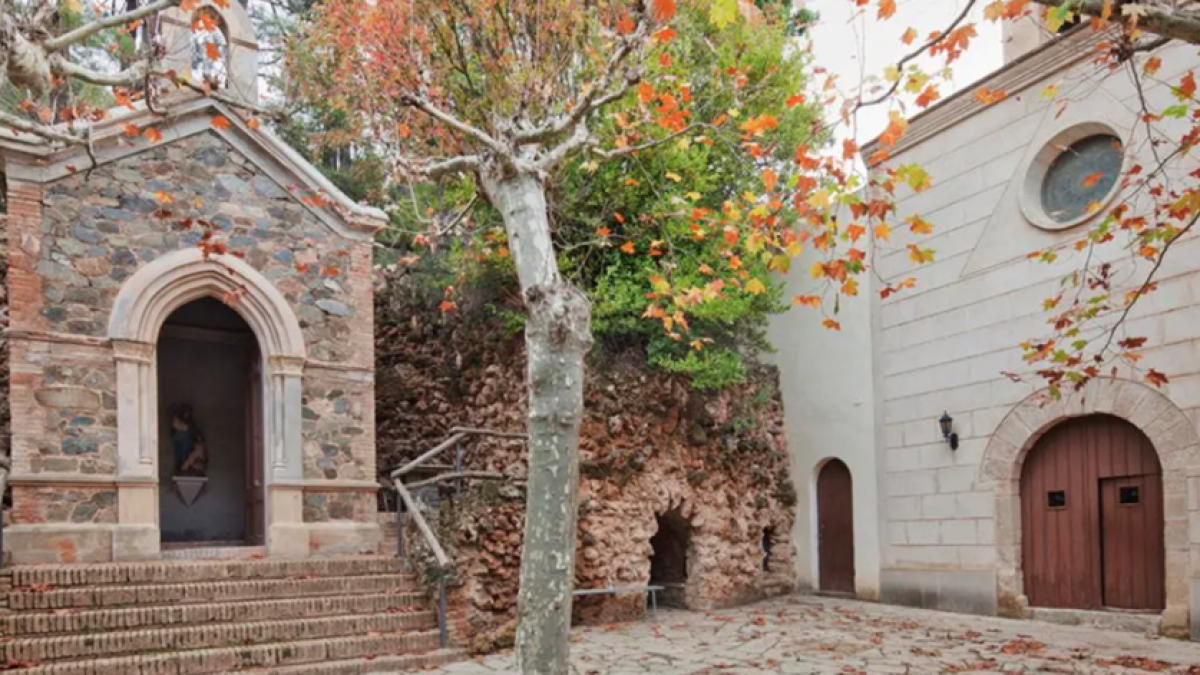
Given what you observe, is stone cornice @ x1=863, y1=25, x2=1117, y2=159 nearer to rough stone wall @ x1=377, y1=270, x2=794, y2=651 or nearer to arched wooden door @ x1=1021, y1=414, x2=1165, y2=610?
arched wooden door @ x1=1021, y1=414, x2=1165, y2=610

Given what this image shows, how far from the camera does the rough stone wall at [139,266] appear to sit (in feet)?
26.6

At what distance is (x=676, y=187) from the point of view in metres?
10.6

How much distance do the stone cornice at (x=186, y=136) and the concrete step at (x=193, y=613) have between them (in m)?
3.76

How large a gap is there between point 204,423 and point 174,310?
110 inches

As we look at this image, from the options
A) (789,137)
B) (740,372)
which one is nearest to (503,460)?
(740,372)

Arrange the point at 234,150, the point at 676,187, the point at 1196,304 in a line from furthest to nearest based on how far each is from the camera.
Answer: the point at 676,187, the point at 234,150, the point at 1196,304

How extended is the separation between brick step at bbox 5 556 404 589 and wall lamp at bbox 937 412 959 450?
20.8 feet

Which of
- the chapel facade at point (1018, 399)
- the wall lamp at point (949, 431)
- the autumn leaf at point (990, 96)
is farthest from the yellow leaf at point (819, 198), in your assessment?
the wall lamp at point (949, 431)

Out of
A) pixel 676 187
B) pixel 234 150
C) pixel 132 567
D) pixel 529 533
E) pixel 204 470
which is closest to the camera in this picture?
pixel 529 533

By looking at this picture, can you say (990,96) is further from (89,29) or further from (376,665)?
(376,665)

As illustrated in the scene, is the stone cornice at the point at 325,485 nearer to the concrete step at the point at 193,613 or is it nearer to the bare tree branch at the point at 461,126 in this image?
the concrete step at the point at 193,613

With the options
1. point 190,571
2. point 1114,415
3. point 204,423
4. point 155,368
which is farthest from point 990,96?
point 204,423

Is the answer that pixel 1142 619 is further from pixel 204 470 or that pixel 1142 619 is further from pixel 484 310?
pixel 204 470

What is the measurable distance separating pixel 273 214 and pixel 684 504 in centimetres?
604
